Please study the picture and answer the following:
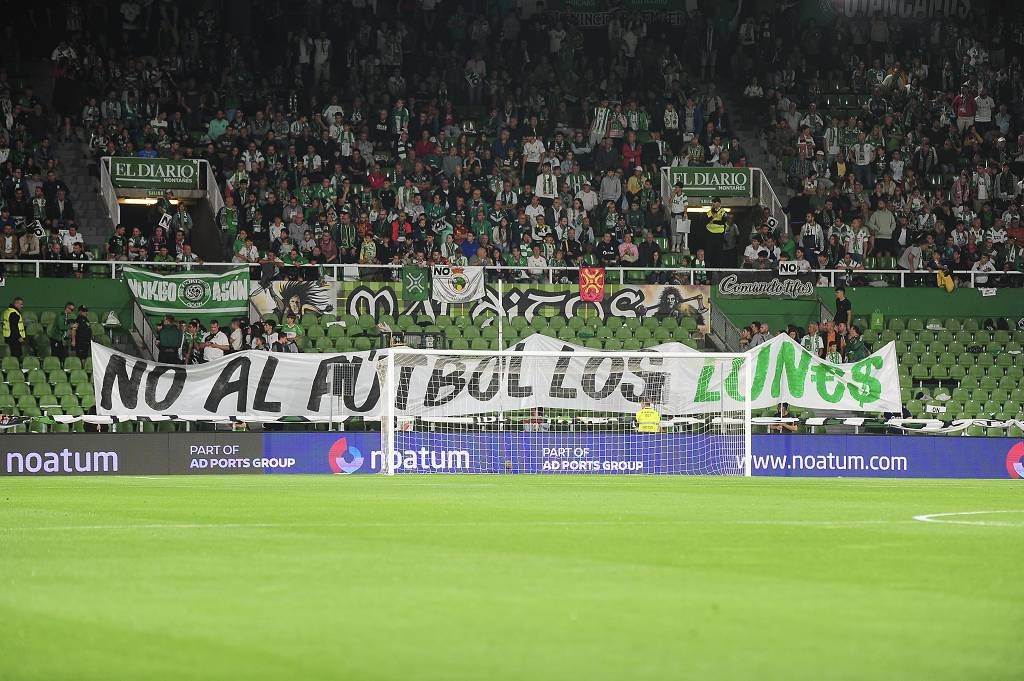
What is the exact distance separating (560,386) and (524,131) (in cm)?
1057

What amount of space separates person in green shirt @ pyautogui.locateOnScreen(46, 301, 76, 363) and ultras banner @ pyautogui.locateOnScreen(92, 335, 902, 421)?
128cm

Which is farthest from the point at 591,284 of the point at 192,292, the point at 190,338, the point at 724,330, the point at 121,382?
the point at 121,382

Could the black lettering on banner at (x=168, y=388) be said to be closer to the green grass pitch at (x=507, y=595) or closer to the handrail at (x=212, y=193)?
the handrail at (x=212, y=193)

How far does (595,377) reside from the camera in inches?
1112

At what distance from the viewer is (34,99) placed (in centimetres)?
3481

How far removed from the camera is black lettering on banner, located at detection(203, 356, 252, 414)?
28.8 m

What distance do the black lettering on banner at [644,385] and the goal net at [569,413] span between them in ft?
0.06

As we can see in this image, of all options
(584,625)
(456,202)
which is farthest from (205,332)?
(584,625)

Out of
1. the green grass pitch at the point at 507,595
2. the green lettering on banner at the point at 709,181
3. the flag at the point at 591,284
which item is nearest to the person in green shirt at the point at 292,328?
the flag at the point at 591,284

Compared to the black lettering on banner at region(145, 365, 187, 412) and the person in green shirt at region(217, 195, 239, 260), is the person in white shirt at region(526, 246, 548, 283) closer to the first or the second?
the person in green shirt at region(217, 195, 239, 260)

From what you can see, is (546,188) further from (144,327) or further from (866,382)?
(144,327)

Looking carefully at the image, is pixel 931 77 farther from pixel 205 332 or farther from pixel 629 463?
pixel 205 332

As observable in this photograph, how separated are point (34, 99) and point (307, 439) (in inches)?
485

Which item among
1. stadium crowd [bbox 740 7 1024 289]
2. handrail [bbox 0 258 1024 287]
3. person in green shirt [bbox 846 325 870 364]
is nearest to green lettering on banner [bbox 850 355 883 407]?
person in green shirt [bbox 846 325 870 364]
